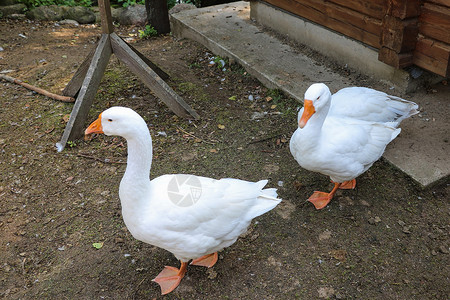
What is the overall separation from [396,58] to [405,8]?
0.53 m

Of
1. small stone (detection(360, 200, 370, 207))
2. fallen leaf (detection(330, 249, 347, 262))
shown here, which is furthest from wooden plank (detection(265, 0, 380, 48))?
fallen leaf (detection(330, 249, 347, 262))

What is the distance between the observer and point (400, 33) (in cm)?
419

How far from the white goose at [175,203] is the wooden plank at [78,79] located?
8.26 feet

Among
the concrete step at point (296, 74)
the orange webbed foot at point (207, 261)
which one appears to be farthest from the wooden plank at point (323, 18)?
the orange webbed foot at point (207, 261)

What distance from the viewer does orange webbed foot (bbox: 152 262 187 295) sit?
2.87 m

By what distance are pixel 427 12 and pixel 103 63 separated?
141 inches

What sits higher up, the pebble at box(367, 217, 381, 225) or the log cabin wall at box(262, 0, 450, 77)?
the log cabin wall at box(262, 0, 450, 77)

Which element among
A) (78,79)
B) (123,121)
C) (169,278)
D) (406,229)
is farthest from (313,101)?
(78,79)

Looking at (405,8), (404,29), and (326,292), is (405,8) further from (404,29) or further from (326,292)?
(326,292)

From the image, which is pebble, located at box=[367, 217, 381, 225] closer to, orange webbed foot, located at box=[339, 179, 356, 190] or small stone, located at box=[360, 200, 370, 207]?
small stone, located at box=[360, 200, 370, 207]

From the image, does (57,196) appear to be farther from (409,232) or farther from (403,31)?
(403,31)

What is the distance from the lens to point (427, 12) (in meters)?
4.09

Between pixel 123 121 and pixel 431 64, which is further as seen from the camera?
pixel 431 64

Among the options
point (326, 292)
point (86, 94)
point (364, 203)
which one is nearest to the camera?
point (326, 292)
